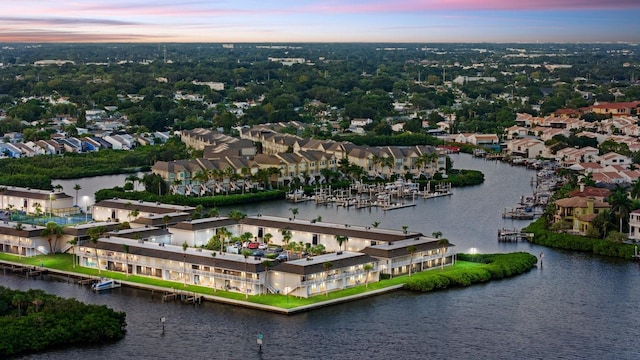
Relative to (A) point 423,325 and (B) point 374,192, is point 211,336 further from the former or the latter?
(B) point 374,192

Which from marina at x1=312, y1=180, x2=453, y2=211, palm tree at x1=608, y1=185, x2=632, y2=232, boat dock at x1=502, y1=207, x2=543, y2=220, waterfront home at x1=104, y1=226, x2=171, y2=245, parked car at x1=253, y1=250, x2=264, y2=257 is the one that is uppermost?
palm tree at x1=608, y1=185, x2=632, y2=232

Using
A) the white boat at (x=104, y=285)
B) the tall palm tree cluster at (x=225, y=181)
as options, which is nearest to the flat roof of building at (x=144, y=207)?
the tall palm tree cluster at (x=225, y=181)

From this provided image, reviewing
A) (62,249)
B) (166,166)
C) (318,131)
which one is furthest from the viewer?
(318,131)

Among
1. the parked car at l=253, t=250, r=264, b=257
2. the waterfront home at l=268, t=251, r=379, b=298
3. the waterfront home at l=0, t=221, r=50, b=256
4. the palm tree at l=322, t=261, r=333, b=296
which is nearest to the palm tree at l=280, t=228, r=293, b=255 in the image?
the parked car at l=253, t=250, r=264, b=257

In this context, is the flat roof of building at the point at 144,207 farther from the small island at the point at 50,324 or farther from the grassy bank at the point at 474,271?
the small island at the point at 50,324

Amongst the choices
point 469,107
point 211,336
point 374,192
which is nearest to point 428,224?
point 374,192

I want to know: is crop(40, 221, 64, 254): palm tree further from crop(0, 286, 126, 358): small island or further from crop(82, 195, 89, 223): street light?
crop(0, 286, 126, 358): small island
